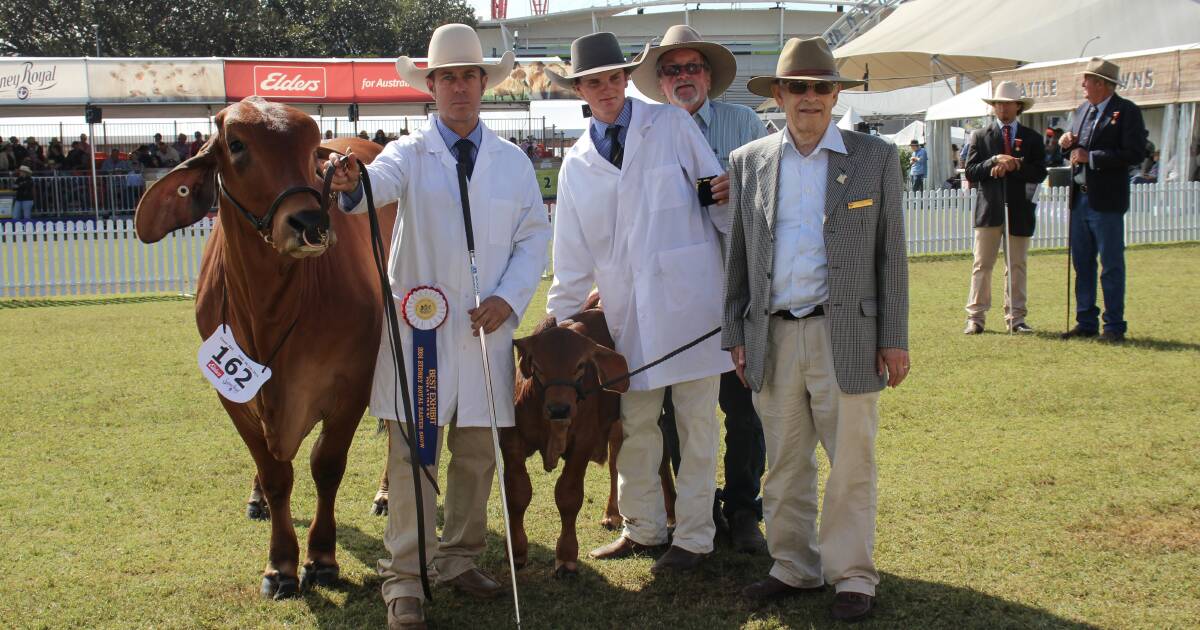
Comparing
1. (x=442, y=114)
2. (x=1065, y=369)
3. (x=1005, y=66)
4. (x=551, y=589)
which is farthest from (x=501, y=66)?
(x=1005, y=66)

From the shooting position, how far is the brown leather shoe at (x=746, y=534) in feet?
17.5

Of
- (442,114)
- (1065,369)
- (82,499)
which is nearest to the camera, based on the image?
(442,114)

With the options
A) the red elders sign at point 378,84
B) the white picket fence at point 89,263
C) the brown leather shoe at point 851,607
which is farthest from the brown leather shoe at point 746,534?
the red elders sign at point 378,84

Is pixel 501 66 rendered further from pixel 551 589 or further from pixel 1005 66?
pixel 1005 66

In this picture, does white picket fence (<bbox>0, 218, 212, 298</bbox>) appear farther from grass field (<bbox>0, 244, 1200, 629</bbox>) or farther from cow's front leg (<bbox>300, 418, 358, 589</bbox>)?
cow's front leg (<bbox>300, 418, 358, 589</bbox>)

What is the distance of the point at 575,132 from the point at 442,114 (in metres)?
26.9

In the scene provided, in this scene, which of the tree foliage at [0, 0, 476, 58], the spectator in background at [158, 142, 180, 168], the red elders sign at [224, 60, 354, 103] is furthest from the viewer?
the tree foliage at [0, 0, 476, 58]

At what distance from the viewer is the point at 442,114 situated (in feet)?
15.2

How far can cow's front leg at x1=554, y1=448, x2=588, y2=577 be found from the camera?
5.01 m

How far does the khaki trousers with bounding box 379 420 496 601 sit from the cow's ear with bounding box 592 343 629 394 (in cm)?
57

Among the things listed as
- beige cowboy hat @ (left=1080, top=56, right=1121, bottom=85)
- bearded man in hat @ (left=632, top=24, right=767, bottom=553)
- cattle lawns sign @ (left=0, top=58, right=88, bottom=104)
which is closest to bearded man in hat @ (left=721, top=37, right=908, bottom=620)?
bearded man in hat @ (left=632, top=24, right=767, bottom=553)

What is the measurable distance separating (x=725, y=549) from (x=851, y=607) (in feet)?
3.64

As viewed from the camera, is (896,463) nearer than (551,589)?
No

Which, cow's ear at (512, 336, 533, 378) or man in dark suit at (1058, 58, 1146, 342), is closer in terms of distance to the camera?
cow's ear at (512, 336, 533, 378)
